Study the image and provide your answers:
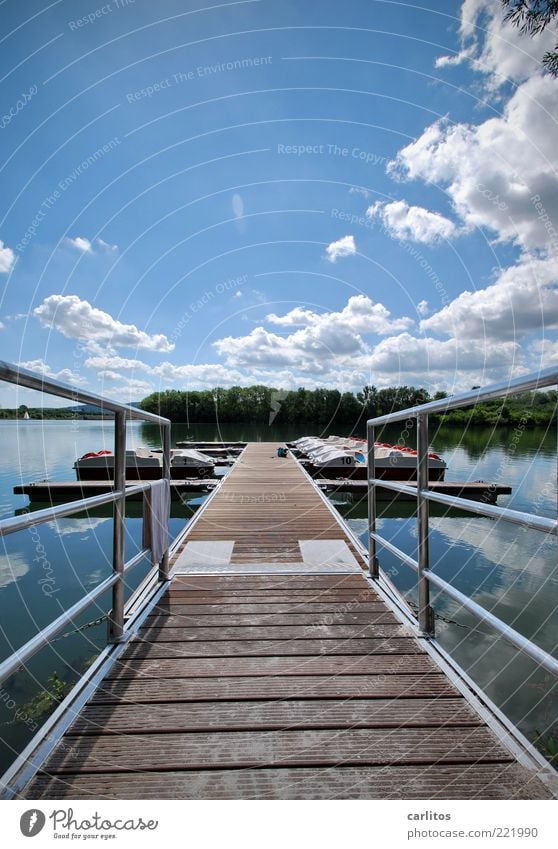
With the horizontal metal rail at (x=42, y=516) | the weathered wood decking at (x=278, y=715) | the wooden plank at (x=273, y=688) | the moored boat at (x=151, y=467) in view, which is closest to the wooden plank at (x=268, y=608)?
the weathered wood decking at (x=278, y=715)

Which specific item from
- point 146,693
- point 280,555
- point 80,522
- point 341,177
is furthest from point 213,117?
point 80,522

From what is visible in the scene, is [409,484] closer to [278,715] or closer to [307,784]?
[278,715]

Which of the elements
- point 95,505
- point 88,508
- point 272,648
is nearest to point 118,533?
point 88,508

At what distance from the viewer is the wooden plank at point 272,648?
1.91 metres

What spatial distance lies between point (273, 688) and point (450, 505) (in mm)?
1058

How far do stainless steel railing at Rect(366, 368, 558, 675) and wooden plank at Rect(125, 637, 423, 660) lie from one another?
0.20 meters

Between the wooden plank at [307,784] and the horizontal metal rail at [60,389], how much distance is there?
1099 mm

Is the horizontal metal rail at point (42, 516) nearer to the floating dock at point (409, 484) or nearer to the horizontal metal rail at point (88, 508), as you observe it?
the horizontal metal rail at point (88, 508)

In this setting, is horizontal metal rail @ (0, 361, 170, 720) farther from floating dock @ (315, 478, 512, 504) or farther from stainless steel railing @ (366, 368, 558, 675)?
floating dock @ (315, 478, 512, 504)

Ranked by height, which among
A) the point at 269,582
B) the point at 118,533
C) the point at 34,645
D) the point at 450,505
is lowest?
the point at 269,582

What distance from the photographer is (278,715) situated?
1495 mm

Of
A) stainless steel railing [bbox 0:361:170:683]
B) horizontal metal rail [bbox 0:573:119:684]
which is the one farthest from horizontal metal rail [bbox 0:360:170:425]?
horizontal metal rail [bbox 0:573:119:684]

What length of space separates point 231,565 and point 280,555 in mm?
510
